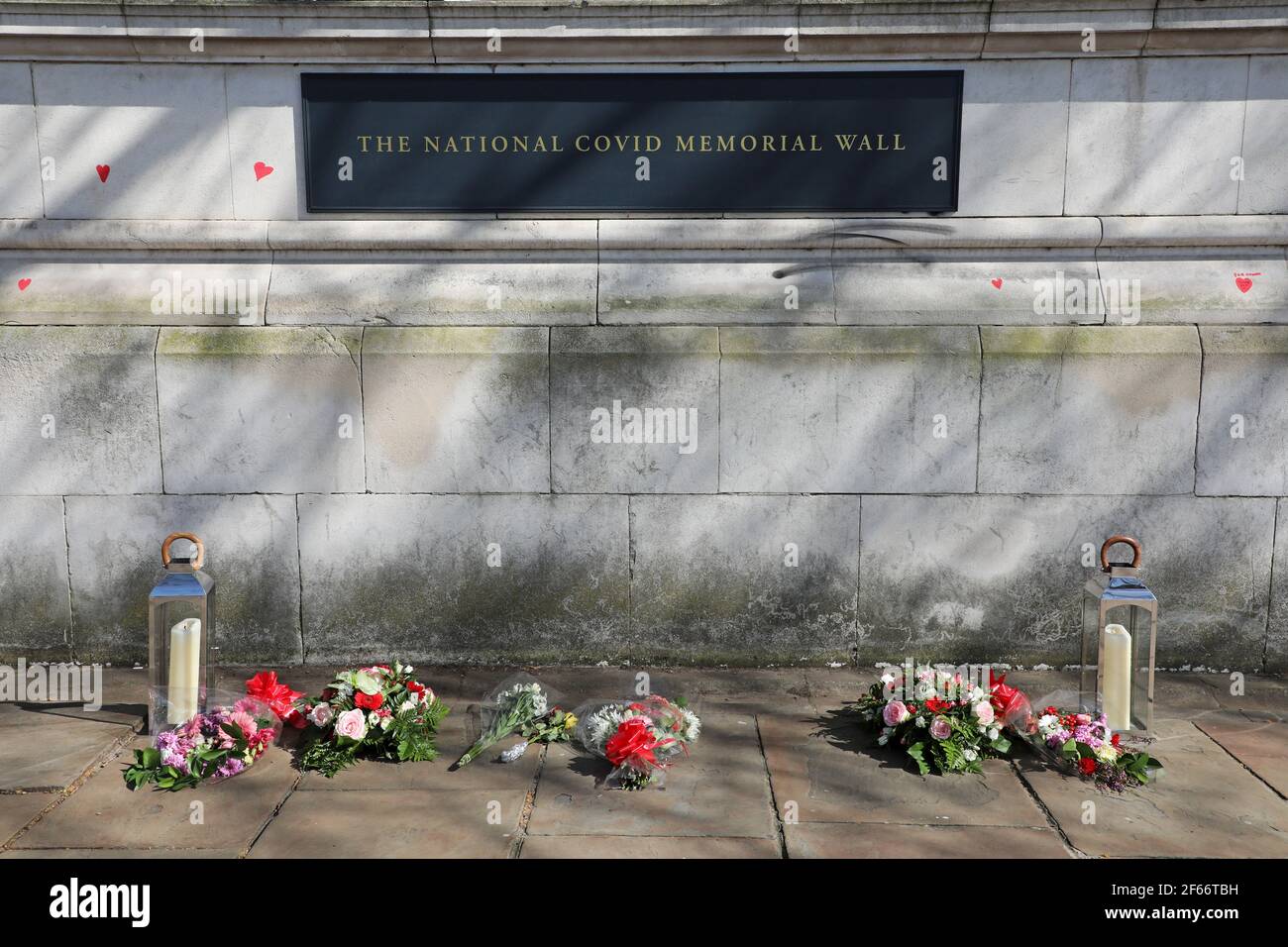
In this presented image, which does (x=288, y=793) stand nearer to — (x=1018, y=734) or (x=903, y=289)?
(x=1018, y=734)

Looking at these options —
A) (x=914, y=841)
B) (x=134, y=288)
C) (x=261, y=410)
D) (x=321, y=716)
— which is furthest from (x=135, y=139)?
(x=914, y=841)

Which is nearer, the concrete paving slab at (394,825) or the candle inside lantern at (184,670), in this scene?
the concrete paving slab at (394,825)

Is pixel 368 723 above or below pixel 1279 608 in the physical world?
below

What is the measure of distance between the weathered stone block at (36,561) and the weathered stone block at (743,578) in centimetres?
378

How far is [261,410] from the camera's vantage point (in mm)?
6562

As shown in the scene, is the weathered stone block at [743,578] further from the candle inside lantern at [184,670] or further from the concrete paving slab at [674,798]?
the candle inside lantern at [184,670]

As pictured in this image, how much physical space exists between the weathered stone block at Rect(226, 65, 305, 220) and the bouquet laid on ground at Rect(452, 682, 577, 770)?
3.54 meters

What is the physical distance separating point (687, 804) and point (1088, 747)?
2.08 m

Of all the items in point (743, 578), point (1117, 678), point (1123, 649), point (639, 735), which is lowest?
point (639, 735)

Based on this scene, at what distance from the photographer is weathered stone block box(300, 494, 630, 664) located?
6.63 meters

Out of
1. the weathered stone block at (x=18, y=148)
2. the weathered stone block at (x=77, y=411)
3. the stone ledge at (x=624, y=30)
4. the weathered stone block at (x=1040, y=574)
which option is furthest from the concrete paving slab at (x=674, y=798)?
the weathered stone block at (x=18, y=148)

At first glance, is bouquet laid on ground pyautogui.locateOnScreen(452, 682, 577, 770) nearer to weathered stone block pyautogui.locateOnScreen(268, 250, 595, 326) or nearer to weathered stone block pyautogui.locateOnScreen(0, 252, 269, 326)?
weathered stone block pyautogui.locateOnScreen(268, 250, 595, 326)

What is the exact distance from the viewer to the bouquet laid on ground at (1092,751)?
5.04m

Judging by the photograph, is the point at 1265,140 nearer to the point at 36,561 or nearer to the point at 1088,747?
the point at 1088,747
